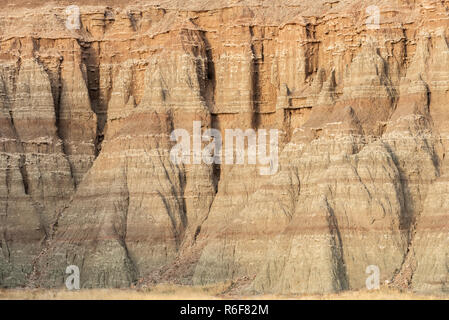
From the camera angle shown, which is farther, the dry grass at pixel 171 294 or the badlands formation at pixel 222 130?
the badlands formation at pixel 222 130

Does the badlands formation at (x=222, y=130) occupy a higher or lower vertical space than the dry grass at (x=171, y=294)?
higher

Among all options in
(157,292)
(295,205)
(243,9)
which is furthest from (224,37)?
(157,292)

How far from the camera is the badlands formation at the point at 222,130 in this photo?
86375 mm

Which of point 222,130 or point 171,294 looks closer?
point 171,294

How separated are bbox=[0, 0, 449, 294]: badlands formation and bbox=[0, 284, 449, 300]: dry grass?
2127 millimetres

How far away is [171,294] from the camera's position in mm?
84438

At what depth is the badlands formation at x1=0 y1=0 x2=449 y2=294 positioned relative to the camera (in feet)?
283

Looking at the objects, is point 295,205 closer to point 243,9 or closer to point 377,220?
point 377,220

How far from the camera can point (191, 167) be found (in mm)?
97188

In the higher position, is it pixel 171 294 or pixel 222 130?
pixel 222 130

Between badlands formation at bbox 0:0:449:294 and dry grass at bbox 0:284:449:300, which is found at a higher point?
badlands formation at bbox 0:0:449:294

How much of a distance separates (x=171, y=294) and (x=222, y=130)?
57.8 ft

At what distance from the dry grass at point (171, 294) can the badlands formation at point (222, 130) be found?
2.13 m

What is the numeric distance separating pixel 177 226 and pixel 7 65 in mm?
18214
